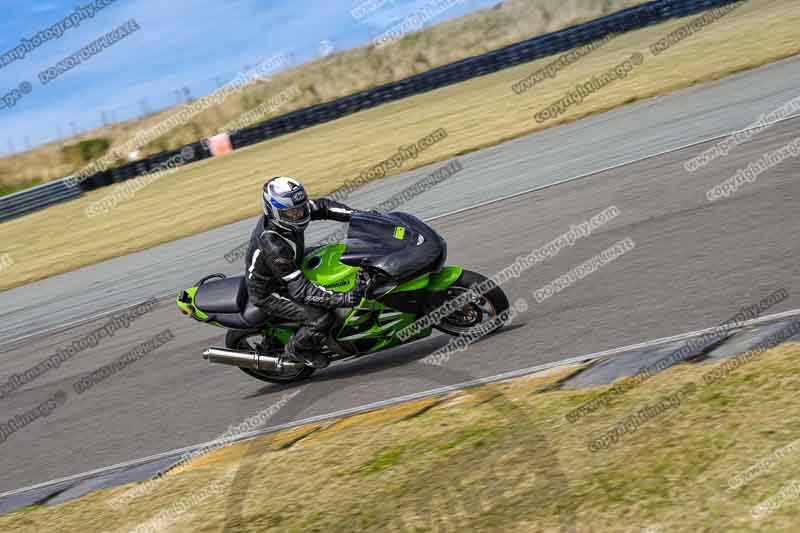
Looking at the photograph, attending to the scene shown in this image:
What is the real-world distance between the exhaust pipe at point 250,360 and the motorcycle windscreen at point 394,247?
1.10 m

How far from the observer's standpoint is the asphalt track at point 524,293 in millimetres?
6777

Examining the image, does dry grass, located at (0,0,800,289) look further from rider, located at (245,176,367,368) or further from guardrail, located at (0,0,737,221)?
rider, located at (245,176,367,368)

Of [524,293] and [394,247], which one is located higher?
[394,247]

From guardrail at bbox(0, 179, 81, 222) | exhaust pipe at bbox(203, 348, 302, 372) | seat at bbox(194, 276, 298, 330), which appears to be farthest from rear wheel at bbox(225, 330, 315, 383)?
guardrail at bbox(0, 179, 81, 222)

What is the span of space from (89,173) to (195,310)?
3064cm

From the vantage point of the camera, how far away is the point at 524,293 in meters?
8.11

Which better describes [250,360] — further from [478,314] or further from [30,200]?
[30,200]

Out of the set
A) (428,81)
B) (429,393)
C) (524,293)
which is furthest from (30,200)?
(429,393)

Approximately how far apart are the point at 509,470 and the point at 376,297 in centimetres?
256

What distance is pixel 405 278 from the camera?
6820mm

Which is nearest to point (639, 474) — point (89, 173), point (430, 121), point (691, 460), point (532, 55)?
point (691, 460)

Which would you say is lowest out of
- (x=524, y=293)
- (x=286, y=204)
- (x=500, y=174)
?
(x=524, y=293)

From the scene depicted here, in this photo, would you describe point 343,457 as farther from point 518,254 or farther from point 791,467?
point 518,254

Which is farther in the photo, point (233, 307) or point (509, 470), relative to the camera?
point (233, 307)
